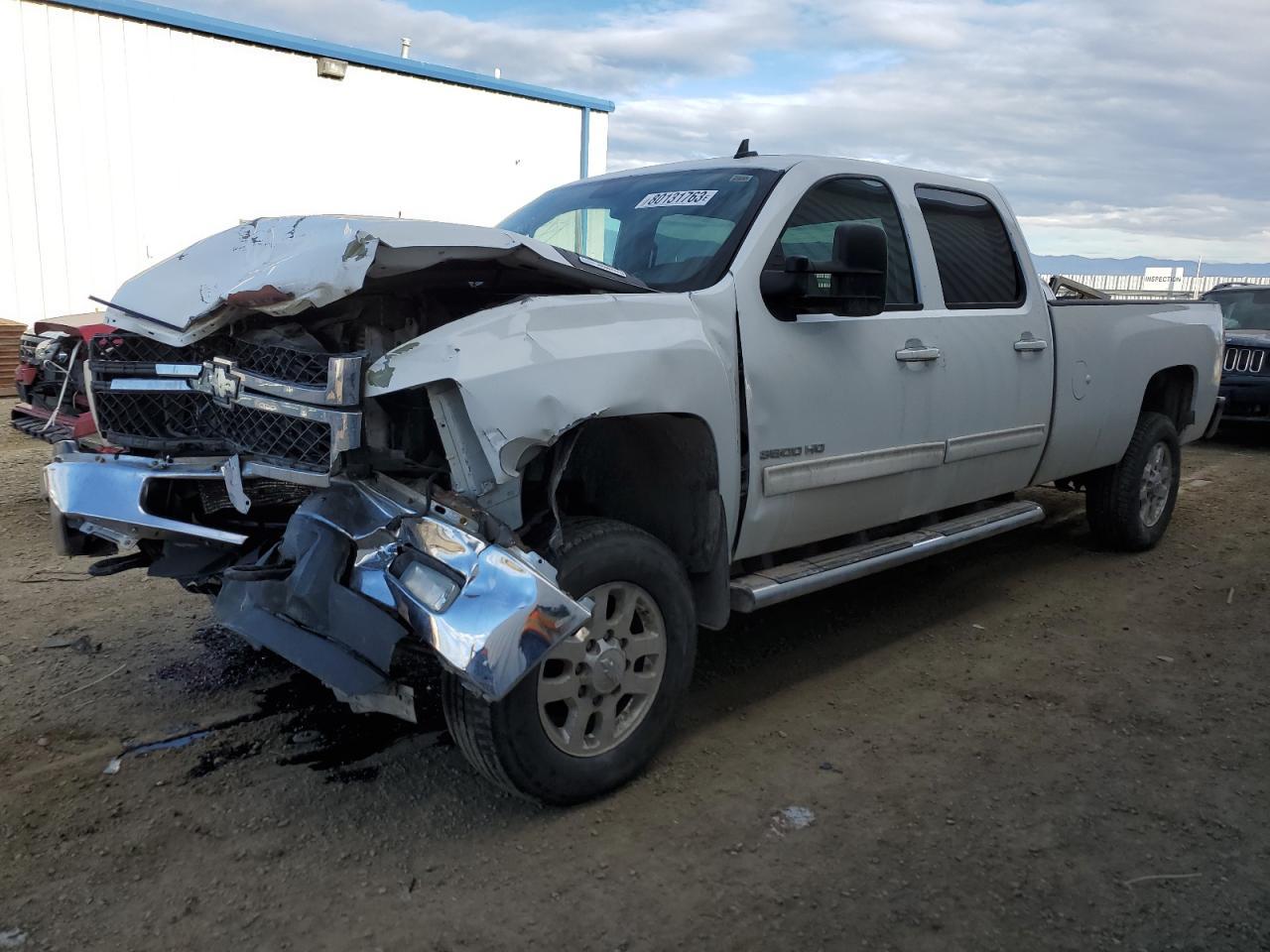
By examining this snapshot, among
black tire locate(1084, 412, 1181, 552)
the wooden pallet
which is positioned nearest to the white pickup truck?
black tire locate(1084, 412, 1181, 552)

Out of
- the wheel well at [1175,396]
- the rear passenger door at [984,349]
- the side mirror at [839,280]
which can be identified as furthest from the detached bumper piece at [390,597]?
the wheel well at [1175,396]

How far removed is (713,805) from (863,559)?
1338 millimetres

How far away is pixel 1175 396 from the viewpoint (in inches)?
260

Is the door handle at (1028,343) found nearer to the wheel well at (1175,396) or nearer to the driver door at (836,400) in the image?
the driver door at (836,400)

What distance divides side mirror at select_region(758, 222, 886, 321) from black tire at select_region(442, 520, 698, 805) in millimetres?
1035

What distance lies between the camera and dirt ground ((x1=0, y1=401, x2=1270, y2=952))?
8.68ft

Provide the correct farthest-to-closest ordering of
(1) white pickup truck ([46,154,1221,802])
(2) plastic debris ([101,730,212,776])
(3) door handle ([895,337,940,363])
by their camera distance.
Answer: (3) door handle ([895,337,940,363]) < (2) plastic debris ([101,730,212,776]) < (1) white pickup truck ([46,154,1221,802])

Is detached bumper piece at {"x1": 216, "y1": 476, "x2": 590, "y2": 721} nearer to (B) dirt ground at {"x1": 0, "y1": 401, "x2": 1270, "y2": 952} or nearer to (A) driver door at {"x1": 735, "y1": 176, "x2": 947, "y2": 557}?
(B) dirt ground at {"x1": 0, "y1": 401, "x2": 1270, "y2": 952}

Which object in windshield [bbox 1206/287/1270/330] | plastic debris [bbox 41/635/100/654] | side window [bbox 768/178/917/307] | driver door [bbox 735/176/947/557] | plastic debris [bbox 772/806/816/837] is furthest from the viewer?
windshield [bbox 1206/287/1270/330]

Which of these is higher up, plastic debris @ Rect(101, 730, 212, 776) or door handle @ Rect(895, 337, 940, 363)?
door handle @ Rect(895, 337, 940, 363)

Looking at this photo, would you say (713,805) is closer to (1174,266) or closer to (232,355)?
(232,355)

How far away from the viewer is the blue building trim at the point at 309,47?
463 inches

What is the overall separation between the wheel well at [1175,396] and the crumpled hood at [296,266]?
181 inches

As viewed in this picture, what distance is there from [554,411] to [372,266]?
24.3 inches
